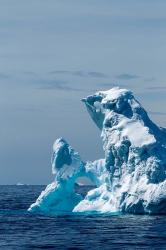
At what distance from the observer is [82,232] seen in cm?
4922

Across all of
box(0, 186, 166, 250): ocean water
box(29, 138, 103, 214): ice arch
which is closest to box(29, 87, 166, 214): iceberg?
box(29, 138, 103, 214): ice arch

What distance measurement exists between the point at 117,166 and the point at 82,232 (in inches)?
456

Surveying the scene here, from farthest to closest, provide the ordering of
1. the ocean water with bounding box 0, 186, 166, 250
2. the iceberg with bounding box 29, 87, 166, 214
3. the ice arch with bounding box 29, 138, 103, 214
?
the ice arch with bounding box 29, 138, 103, 214 < the iceberg with bounding box 29, 87, 166, 214 < the ocean water with bounding box 0, 186, 166, 250

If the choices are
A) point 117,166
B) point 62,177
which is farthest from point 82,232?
point 62,177

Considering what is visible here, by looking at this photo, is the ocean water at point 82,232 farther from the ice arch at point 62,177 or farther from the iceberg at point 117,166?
the ice arch at point 62,177

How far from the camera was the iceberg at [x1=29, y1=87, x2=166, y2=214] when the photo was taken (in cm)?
5734

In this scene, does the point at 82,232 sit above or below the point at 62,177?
below

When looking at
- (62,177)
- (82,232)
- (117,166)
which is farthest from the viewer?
(62,177)

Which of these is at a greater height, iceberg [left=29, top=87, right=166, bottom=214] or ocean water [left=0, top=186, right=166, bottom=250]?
iceberg [left=29, top=87, right=166, bottom=214]

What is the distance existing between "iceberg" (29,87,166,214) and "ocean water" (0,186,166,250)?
5.20 feet

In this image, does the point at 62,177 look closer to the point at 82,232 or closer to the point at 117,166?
the point at 117,166

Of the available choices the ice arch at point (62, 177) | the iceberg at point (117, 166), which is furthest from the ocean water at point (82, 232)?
the ice arch at point (62, 177)

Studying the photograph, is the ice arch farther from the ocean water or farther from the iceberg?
the ocean water

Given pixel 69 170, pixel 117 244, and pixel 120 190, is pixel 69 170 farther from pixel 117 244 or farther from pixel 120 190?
pixel 117 244
